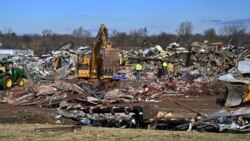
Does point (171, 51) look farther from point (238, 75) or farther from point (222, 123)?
point (222, 123)

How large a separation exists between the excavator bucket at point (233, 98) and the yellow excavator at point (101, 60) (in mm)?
9084

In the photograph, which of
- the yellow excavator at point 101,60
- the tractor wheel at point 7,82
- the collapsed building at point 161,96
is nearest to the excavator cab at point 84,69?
the yellow excavator at point 101,60

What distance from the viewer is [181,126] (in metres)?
16.8

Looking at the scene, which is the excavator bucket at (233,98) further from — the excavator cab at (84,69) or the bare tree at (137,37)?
the bare tree at (137,37)

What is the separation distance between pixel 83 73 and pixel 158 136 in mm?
20306

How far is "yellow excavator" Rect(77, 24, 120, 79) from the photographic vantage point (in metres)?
31.7

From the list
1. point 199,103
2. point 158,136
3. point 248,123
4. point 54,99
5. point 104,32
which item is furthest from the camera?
point 104,32

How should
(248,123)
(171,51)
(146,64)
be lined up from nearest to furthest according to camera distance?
1. (248,123)
2. (146,64)
3. (171,51)

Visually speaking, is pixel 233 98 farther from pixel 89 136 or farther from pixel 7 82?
pixel 7 82

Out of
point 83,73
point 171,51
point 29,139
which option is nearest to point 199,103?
point 83,73

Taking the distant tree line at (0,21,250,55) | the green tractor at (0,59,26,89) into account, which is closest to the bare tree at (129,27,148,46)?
the distant tree line at (0,21,250,55)

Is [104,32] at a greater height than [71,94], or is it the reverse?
[104,32]

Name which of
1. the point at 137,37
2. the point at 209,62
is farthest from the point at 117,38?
the point at 209,62

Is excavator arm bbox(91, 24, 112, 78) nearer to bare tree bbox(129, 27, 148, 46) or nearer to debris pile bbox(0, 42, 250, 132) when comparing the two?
debris pile bbox(0, 42, 250, 132)
